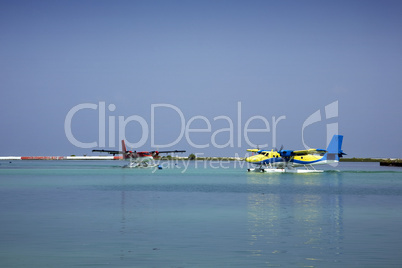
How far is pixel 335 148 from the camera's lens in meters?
102

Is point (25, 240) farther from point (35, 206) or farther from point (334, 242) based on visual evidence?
point (35, 206)

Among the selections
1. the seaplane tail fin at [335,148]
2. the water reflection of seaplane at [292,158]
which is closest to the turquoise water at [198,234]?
the water reflection of seaplane at [292,158]

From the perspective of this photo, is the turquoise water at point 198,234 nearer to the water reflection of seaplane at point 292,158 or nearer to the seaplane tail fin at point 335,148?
the water reflection of seaplane at point 292,158

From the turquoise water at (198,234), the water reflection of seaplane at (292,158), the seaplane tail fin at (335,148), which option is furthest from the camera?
the seaplane tail fin at (335,148)

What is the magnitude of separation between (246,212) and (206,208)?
3620mm

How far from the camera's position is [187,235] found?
74.2 feet

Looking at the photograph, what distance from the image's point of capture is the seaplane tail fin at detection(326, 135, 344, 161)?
332ft

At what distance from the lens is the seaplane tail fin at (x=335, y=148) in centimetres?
10116

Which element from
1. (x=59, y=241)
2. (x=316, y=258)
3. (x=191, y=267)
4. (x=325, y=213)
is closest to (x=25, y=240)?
(x=59, y=241)

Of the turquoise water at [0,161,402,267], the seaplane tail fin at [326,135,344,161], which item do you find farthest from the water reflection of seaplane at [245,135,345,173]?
the turquoise water at [0,161,402,267]

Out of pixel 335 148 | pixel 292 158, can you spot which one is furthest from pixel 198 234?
pixel 335 148

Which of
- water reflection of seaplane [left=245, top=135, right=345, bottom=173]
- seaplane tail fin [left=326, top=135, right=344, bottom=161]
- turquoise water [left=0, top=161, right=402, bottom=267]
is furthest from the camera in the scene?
seaplane tail fin [left=326, top=135, right=344, bottom=161]

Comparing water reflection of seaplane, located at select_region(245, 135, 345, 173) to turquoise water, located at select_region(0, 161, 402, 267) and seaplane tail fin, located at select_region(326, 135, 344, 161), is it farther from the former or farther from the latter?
turquoise water, located at select_region(0, 161, 402, 267)

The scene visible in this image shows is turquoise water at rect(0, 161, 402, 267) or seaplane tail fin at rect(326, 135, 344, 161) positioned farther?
seaplane tail fin at rect(326, 135, 344, 161)
